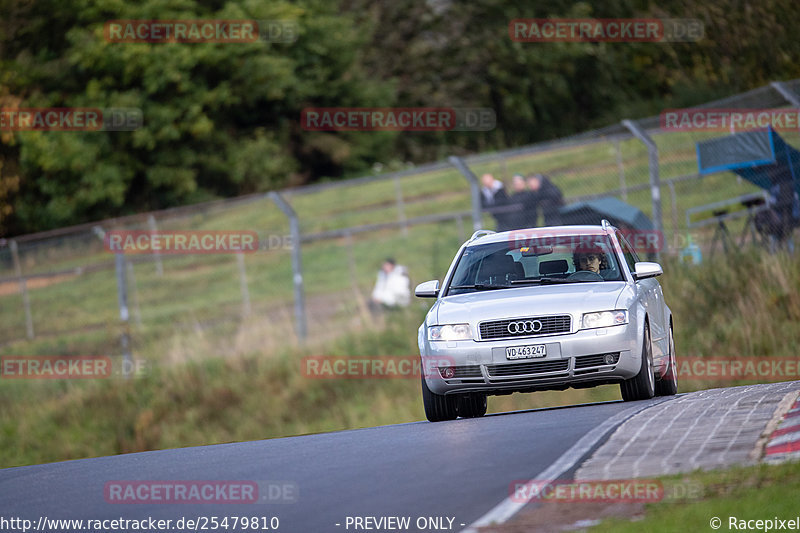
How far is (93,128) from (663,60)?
70.5 ft

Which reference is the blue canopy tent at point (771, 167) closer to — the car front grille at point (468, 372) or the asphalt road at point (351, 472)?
the asphalt road at point (351, 472)

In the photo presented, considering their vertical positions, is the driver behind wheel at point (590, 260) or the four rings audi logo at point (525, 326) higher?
the driver behind wheel at point (590, 260)

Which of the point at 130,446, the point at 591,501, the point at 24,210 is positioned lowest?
the point at 130,446

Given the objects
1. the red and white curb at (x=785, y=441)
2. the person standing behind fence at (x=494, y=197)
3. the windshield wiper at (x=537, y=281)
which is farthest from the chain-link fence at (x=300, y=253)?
the red and white curb at (x=785, y=441)

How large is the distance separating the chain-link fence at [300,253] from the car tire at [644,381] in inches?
285

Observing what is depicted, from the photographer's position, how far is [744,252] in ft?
60.1

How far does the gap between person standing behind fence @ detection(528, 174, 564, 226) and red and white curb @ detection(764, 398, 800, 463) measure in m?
10.7

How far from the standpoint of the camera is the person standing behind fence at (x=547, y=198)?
20.0m

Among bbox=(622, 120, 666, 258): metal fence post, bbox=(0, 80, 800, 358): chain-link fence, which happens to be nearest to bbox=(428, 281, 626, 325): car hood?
bbox=(622, 120, 666, 258): metal fence post

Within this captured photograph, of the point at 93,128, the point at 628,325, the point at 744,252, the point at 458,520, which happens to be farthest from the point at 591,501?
the point at 93,128

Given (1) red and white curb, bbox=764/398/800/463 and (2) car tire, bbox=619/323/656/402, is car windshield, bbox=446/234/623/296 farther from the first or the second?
(1) red and white curb, bbox=764/398/800/463

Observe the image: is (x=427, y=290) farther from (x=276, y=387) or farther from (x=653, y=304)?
(x=276, y=387)

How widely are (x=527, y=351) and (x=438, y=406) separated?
133 centimetres

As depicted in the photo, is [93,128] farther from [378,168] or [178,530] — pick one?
[178,530]
